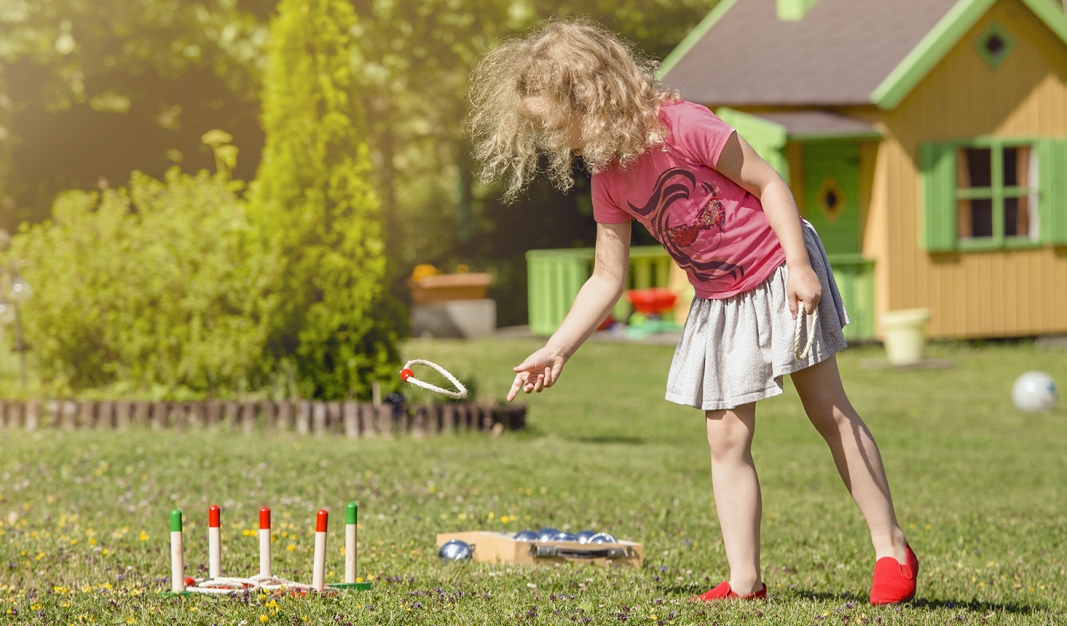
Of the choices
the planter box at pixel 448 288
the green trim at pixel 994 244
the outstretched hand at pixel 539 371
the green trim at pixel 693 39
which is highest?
the green trim at pixel 693 39

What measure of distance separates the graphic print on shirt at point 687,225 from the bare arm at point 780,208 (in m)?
0.10

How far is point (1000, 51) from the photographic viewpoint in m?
14.4

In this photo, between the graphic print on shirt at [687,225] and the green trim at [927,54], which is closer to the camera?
the graphic print on shirt at [687,225]

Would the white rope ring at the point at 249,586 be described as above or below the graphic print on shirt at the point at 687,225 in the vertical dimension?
below

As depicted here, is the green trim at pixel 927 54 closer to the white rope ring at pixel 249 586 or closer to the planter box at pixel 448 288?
the planter box at pixel 448 288

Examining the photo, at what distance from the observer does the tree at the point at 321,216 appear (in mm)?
8328

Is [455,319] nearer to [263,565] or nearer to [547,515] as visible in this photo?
[547,515]

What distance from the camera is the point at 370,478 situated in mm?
6156

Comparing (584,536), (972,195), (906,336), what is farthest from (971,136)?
(584,536)

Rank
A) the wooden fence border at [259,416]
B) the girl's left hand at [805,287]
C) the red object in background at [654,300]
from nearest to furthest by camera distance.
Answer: the girl's left hand at [805,287], the wooden fence border at [259,416], the red object in background at [654,300]

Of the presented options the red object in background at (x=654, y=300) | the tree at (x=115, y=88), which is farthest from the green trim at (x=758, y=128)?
the tree at (x=115, y=88)

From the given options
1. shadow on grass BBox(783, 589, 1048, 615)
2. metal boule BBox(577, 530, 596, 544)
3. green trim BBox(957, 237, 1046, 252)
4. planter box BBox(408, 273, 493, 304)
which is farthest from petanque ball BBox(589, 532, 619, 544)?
planter box BBox(408, 273, 493, 304)

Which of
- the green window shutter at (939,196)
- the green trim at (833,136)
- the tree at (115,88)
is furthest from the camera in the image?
the tree at (115,88)

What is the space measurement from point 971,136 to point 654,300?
4.59 meters
